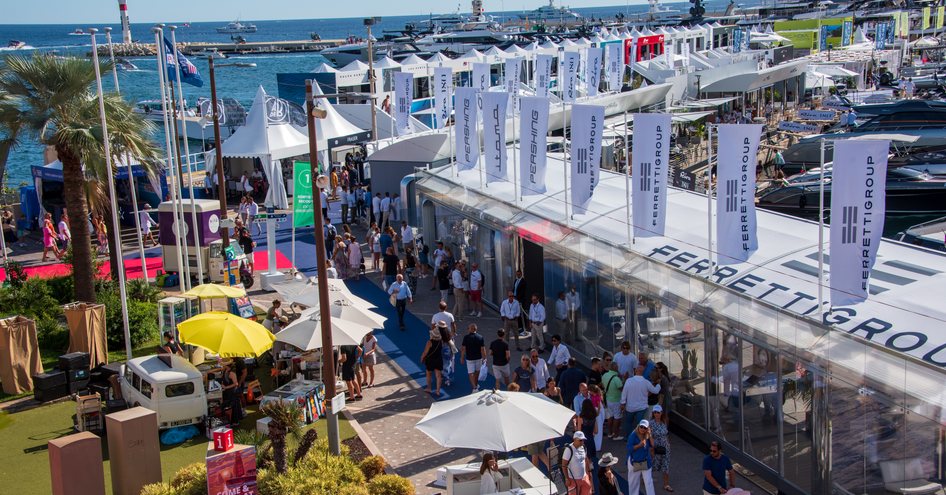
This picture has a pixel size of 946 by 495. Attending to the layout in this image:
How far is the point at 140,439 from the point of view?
13219mm

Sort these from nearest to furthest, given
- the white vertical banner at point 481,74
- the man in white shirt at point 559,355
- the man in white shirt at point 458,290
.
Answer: the man in white shirt at point 559,355 < the man in white shirt at point 458,290 < the white vertical banner at point 481,74

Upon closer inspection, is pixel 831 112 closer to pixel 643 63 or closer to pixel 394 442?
pixel 643 63

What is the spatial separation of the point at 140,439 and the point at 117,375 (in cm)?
387

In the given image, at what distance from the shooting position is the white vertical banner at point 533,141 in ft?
64.8

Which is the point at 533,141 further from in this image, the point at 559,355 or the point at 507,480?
the point at 507,480

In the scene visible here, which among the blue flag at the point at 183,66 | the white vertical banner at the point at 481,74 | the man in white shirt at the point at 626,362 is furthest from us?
the white vertical banner at the point at 481,74

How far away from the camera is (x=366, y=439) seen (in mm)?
15148

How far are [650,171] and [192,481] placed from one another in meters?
8.71


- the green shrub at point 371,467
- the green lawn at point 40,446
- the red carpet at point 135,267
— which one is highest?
the green shrub at point 371,467

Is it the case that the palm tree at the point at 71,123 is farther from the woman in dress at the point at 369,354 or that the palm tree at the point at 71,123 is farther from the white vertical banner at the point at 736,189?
the white vertical banner at the point at 736,189

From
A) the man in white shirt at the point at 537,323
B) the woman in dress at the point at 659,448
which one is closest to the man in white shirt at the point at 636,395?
the woman in dress at the point at 659,448

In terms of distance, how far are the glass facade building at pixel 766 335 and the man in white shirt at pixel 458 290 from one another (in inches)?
45.6

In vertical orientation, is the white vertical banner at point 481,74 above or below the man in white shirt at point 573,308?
above

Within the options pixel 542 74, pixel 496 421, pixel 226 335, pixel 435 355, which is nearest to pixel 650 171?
pixel 435 355
